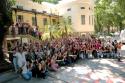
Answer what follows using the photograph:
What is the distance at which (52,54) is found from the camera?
61.4 feet

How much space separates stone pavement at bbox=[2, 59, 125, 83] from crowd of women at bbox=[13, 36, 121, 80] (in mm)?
575

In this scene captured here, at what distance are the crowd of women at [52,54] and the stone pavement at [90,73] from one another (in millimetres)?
575

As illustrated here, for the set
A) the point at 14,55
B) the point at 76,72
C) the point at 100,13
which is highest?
the point at 100,13

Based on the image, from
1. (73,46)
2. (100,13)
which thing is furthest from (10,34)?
(100,13)

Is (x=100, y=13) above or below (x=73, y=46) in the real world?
above

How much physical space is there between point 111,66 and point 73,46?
4039 mm

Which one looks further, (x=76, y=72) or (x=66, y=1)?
(x=66, y=1)

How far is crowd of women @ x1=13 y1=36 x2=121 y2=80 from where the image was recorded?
15107mm

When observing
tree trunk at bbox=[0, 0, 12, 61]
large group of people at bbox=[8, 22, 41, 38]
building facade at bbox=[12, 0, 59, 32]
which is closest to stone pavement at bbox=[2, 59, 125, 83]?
tree trunk at bbox=[0, 0, 12, 61]

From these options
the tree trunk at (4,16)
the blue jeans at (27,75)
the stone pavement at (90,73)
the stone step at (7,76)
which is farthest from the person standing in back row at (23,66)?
the tree trunk at (4,16)

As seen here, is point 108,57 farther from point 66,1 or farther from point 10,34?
point 66,1

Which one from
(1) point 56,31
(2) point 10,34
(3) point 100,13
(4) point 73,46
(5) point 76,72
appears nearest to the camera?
(5) point 76,72

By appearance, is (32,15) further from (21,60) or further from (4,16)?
(21,60)

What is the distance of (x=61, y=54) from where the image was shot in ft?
63.5
